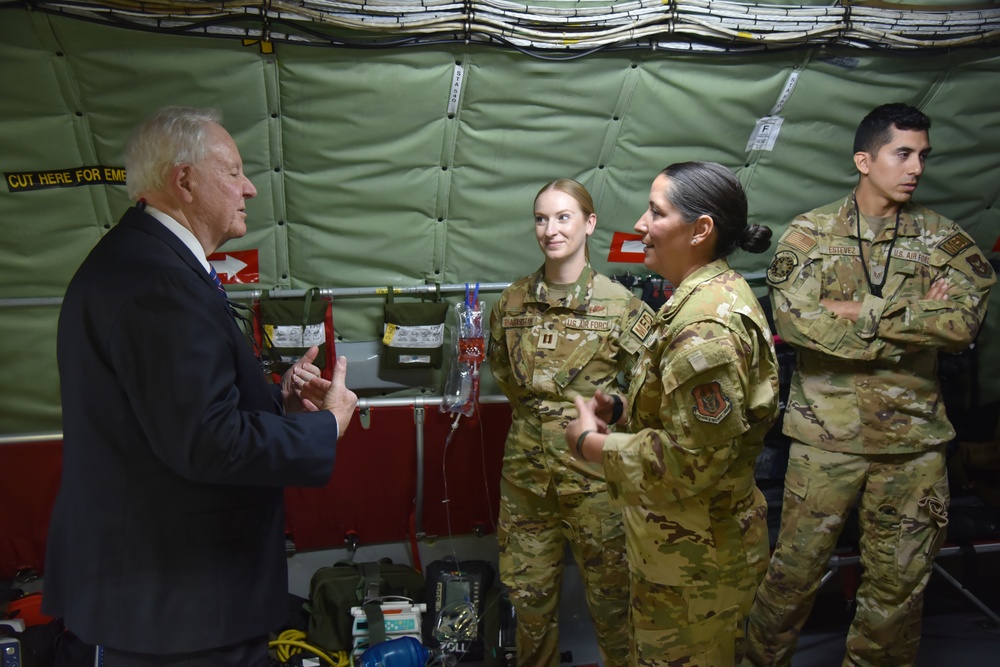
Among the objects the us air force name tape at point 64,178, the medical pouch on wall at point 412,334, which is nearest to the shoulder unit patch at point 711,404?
the medical pouch on wall at point 412,334

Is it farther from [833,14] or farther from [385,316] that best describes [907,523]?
[385,316]

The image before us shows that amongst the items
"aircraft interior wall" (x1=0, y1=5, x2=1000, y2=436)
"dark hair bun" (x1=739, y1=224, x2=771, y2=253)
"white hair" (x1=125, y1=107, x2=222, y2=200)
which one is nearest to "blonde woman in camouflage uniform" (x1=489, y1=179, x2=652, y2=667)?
"aircraft interior wall" (x1=0, y1=5, x2=1000, y2=436)

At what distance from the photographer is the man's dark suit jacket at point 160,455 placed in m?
1.60

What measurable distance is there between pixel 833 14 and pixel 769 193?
0.89 meters

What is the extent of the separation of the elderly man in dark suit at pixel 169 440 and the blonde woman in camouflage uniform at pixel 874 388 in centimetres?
207

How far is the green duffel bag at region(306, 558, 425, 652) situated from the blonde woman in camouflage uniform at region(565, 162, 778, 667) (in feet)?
4.80

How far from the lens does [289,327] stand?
3.46 meters

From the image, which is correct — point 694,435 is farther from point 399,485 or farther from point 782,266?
point 399,485

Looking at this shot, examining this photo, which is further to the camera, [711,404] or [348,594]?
[348,594]

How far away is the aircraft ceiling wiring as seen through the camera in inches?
105

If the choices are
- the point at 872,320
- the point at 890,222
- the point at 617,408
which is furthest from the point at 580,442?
the point at 890,222

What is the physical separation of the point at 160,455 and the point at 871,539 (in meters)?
2.64

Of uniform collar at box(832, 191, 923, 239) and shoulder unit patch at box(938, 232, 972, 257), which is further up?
uniform collar at box(832, 191, 923, 239)

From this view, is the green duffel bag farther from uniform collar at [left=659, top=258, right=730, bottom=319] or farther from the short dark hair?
the short dark hair
